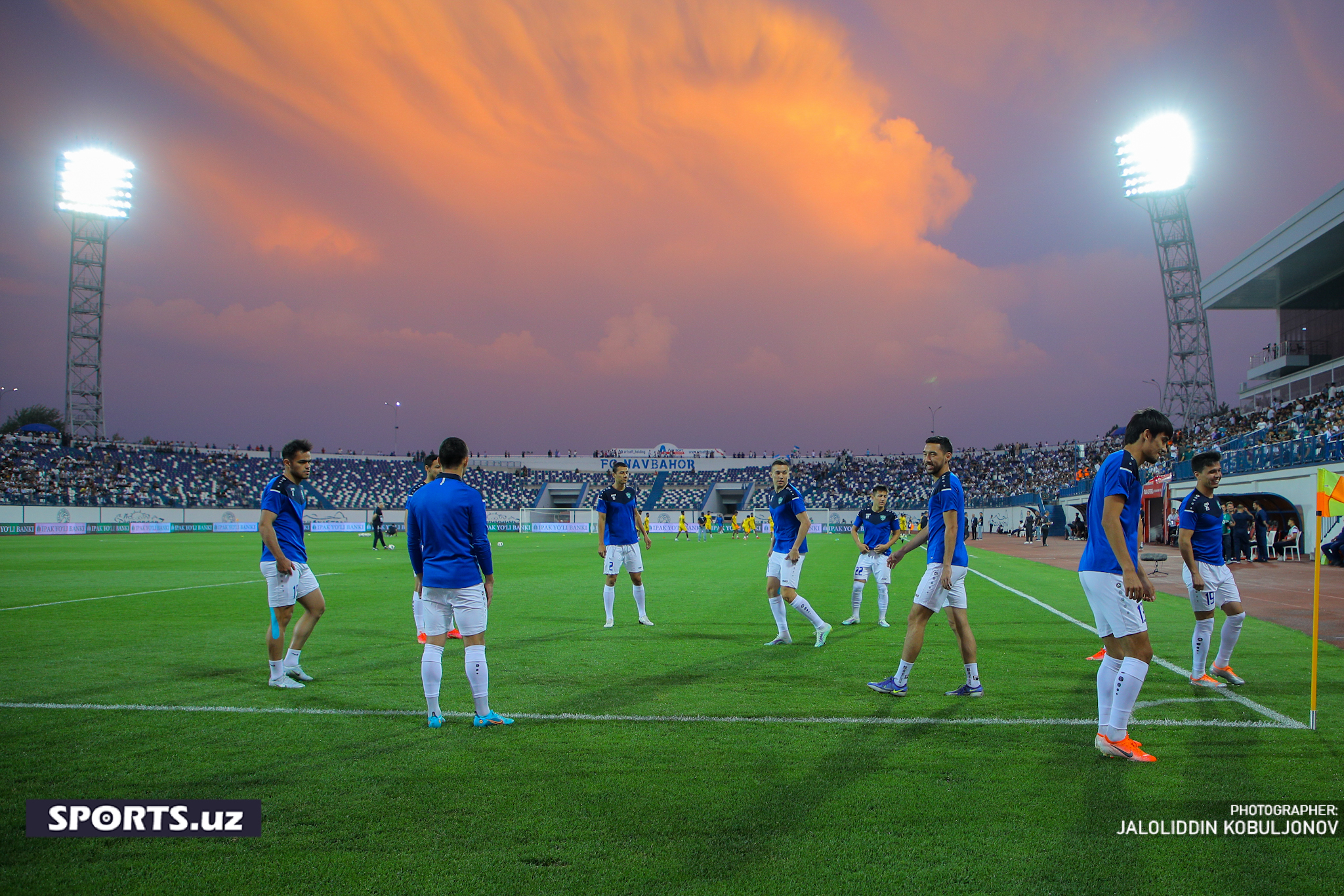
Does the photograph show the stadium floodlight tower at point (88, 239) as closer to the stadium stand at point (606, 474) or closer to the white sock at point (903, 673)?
the stadium stand at point (606, 474)

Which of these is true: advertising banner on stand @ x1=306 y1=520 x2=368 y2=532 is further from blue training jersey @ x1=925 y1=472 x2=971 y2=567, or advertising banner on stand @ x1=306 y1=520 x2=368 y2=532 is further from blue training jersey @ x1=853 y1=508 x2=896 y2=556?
blue training jersey @ x1=925 y1=472 x2=971 y2=567

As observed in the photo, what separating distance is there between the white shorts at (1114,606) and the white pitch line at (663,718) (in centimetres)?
114

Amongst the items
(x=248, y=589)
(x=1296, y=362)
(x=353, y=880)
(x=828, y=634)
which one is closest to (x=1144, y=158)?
(x=1296, y=362)

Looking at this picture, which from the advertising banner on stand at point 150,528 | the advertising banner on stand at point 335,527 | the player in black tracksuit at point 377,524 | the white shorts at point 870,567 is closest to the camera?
the white shorts at point 870,567

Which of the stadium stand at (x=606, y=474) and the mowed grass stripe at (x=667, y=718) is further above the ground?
the stadium stand at (x=606, y=474)

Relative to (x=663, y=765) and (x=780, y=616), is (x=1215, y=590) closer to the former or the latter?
(x=780, y=616)

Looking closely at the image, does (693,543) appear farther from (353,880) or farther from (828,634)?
(353,880)

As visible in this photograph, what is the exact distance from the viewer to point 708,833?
374 cm

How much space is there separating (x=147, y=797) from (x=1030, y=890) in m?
4.72

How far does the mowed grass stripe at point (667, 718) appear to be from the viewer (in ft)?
18.8

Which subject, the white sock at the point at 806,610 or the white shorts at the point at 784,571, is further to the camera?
the white shorts at the point at 784,571

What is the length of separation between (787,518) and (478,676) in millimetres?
4838

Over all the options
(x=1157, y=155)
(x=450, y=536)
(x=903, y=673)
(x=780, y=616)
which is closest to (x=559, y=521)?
(x=1157, y=155)

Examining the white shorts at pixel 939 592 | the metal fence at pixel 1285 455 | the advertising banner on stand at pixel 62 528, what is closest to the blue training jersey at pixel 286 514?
the white shorts at pixel 939 592
